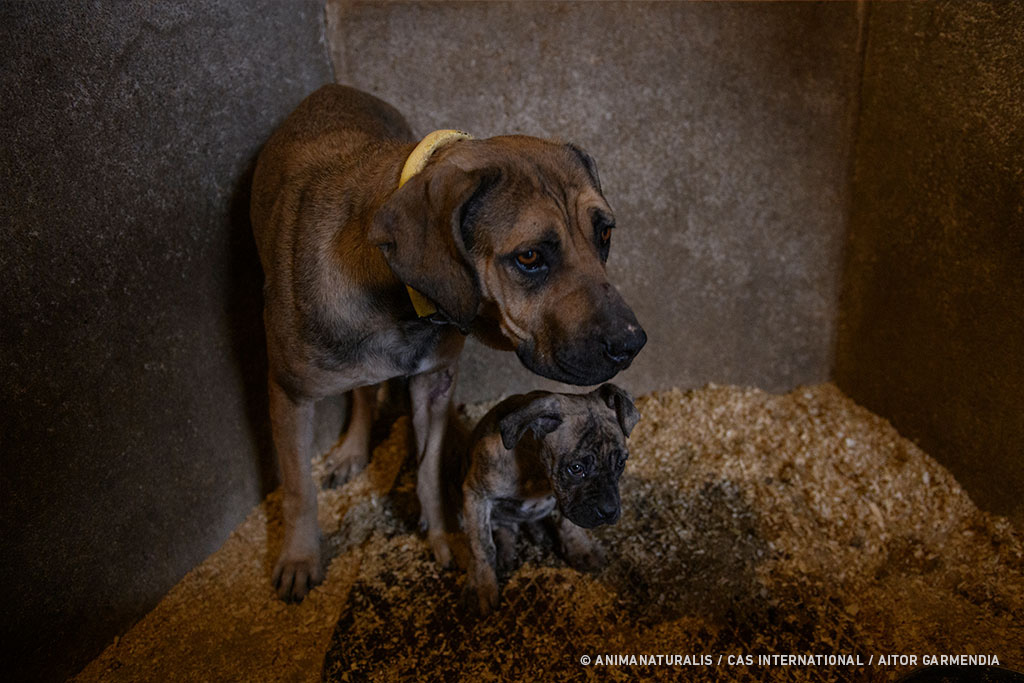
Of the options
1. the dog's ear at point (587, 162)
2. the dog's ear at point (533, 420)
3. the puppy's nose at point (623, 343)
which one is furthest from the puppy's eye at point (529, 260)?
the dog's ear at point (533, 420)

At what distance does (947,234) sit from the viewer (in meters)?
3.59

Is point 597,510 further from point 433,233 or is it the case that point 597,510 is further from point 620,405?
point 433,233

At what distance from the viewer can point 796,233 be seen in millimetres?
4363

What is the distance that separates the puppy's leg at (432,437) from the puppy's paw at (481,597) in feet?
1.03

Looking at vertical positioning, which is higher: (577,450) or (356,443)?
(577,450)

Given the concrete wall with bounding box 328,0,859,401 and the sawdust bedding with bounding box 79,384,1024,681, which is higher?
the concrete wall with bounding box 328,0,859,401

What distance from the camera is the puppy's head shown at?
2.71 meters

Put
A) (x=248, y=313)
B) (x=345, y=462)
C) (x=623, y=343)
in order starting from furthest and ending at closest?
(x=345, y=462) < (x=248, y=313) < (x=623, y=343)

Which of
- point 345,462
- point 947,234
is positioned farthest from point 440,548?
point 947,234

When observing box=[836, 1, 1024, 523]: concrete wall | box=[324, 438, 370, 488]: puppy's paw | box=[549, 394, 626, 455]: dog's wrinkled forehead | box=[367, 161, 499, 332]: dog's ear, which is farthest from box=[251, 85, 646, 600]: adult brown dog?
box=[836, 1, 1024, 523]: concrete wall

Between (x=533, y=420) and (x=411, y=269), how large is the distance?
79 centimetres

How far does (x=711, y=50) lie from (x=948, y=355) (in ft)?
6.65

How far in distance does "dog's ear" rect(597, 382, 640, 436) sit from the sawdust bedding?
82cm

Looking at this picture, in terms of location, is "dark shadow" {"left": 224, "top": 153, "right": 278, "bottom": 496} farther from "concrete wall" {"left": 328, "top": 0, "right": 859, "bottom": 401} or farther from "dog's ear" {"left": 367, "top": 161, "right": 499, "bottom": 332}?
"dog's ear" {"left": 367, "top": 161, "right": 499, "bottom": 332}
